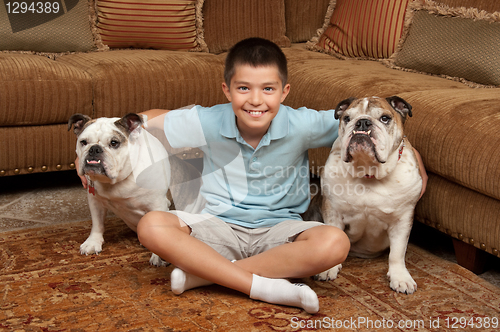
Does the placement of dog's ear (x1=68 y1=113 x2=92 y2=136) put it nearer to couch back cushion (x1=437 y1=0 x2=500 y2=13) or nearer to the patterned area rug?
the patterned area rug

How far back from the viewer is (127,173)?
2.10 meters

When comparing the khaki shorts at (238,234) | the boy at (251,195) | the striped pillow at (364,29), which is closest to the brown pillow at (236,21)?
the striped pillow at (364,29)

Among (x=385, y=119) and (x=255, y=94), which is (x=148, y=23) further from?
(x=385, y=119)

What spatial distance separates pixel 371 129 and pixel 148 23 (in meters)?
2.15

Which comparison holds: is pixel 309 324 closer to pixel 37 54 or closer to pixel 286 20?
pixel 37 54

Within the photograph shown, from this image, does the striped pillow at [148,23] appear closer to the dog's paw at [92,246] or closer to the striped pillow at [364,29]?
the striped pillow at [364,29]

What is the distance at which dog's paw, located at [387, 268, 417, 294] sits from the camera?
6.22ft

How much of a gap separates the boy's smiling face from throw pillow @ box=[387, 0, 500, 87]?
130 cm

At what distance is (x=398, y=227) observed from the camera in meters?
1.98

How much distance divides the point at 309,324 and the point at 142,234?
26.0 inches

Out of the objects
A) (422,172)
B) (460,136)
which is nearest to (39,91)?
(422,172)

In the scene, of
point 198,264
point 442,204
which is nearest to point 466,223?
point 442,204

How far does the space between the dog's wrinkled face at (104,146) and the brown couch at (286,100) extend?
0.30 m

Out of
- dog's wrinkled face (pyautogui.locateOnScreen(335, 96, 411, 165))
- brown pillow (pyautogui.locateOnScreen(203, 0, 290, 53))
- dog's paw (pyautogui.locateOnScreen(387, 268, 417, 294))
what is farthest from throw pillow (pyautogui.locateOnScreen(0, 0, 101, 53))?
dog's paw (pyautogui.locateOnScreen(387, 268, 417, 294))
